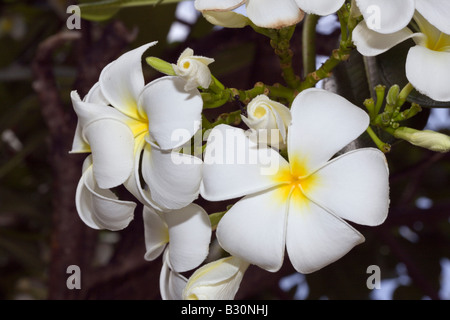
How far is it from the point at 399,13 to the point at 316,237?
0.21m

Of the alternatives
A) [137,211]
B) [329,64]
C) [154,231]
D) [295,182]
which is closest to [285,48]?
[329,64]

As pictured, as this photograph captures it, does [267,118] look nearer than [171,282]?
Yes

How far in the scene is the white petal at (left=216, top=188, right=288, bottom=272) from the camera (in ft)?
1.73

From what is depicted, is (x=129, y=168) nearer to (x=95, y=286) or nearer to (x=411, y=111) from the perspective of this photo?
(x=411, y=111)

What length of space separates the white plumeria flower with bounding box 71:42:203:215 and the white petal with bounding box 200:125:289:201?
0.01m

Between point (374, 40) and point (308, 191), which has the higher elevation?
point (374, 40)

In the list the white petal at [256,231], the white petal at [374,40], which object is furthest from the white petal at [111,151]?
the white petal at [374,40]

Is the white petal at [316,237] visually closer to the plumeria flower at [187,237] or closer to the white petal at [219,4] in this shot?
the plumeria flower at [187,237]

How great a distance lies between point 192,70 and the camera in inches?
21.4

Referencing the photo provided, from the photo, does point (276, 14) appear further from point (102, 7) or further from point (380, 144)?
point (102, 7)

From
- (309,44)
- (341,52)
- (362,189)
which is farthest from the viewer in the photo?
(309,44)

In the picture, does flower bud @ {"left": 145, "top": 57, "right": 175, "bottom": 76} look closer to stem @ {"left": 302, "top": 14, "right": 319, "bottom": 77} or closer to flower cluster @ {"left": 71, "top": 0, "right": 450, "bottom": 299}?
flower cluster @ {"left": 71, "top": 0, "right": 450, "bottom": 299}

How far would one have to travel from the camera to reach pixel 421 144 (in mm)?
571

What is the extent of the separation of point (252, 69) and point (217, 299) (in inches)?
25.1
